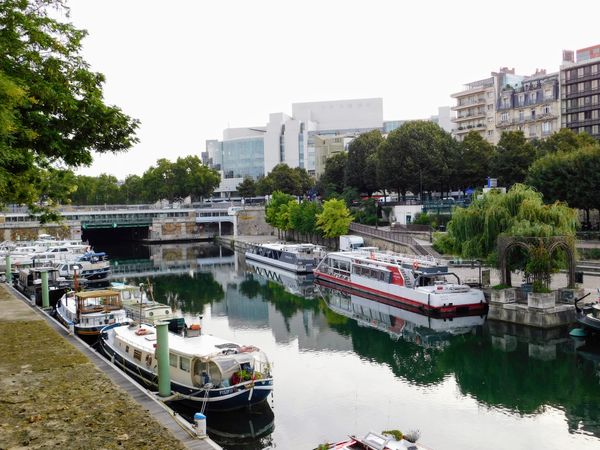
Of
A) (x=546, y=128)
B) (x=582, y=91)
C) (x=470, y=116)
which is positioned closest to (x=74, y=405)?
A: (x=582, y=91)

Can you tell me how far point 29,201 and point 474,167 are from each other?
198 feet

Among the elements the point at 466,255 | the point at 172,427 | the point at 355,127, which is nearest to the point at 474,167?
the point at 466,255

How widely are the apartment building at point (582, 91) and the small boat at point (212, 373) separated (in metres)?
72.1

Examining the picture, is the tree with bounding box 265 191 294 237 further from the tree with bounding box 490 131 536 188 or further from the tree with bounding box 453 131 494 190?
the tree with bounding box 490 131 536 188

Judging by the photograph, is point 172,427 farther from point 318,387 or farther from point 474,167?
point 474,167

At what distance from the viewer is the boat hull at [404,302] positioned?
37.2 metres

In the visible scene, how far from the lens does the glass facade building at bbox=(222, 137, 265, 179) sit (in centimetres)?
15400

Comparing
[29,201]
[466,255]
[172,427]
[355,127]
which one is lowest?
[172,427]

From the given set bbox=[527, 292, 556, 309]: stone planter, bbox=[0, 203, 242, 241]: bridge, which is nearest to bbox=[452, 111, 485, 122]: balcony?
bbox=[0, 203, 242, 241]: bridge

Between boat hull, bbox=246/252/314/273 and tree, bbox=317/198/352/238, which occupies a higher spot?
tree, bbox=317/198/352/238

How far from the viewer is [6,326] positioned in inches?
1112

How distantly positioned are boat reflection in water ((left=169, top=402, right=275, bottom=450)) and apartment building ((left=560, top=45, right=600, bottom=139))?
239ft

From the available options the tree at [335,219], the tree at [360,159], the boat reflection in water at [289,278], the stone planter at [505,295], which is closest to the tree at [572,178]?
the tree at [335,219]

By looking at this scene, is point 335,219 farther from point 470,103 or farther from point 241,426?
point 241,426
